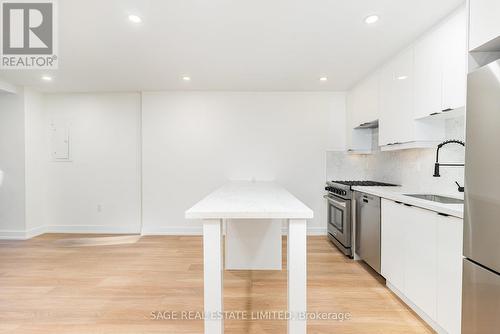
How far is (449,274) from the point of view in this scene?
5.67ft

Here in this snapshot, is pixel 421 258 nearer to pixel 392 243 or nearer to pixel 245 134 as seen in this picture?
pixel 392 243

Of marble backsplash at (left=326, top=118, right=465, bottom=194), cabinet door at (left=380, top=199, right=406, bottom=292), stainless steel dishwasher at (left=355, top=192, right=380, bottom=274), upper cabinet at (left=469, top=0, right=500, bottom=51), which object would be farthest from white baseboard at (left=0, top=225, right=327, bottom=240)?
upper cabinet at (left=469, top=0, right=500, bottom=51)

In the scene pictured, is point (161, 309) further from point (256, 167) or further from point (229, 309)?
point (256, 167)

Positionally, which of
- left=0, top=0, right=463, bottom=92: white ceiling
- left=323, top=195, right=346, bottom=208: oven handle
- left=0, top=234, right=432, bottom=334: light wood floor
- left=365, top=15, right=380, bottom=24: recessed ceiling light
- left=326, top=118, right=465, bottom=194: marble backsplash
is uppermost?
left=0, top=0, right=463, bottom=92: white ceiling

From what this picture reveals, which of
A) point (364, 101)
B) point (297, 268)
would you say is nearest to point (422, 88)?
point (364, 101)

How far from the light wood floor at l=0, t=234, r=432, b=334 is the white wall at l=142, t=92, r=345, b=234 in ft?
3.69

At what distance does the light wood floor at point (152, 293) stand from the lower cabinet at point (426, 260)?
0.20 metres

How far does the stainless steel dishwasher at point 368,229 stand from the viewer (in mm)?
2746

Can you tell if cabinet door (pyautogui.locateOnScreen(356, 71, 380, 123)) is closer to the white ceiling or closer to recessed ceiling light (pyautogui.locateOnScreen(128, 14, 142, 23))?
the white ceiling

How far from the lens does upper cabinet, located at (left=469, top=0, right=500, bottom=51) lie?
130 centimetres

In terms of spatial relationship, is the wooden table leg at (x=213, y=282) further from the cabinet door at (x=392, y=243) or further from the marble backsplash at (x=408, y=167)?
the marble backsplash at (x=408, y=167)

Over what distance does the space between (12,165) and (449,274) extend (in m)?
5.72

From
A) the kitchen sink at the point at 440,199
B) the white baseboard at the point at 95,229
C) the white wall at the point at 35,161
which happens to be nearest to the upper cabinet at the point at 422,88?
the kitchen sink at the point at 440,199

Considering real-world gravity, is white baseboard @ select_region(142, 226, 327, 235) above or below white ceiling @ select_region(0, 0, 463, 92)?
below
